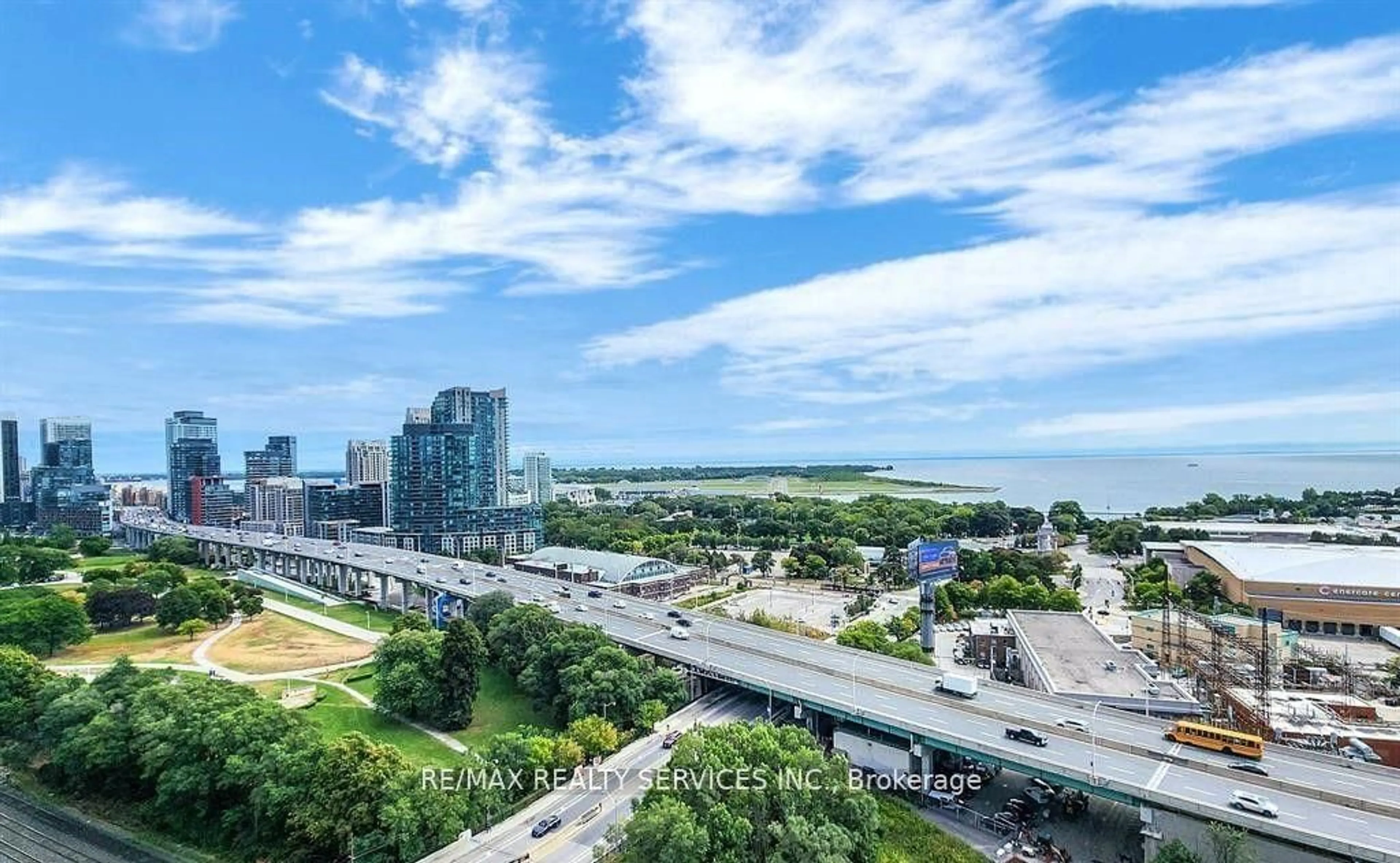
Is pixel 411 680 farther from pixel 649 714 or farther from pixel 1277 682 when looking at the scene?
pixel 1277 682

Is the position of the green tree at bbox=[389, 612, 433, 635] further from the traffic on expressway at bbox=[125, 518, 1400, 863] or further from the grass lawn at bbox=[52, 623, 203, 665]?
the grass lawn at bbox=[52, 623, 203, 665]

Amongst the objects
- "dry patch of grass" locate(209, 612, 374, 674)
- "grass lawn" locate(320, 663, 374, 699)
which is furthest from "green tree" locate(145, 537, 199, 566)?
"grass lawn" locate(320, 663, 374, 699)

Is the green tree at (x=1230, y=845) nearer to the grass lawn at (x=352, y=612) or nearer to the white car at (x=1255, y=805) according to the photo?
the white car at (x=1255, y=805)

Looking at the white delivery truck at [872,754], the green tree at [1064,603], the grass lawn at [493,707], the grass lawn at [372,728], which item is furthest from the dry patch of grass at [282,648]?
the green tree at [1064,603]

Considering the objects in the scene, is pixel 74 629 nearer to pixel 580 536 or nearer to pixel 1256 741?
pixel 580 536

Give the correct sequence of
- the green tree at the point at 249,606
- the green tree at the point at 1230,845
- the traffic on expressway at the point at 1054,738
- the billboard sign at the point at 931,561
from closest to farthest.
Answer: the green tree at the point at 1230,845 → the traffic on expressway at the point at 1054,738 → the billboard sign at the point at 931,561 → the green tree at the point at 249,606

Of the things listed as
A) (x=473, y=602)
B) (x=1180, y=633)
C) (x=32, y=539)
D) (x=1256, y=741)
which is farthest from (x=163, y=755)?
(x=32, y=539)

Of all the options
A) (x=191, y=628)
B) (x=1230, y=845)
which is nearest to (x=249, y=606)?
(x=191, y=628)

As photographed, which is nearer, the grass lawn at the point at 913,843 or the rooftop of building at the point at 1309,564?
the grass lawn at the point at 913,843
